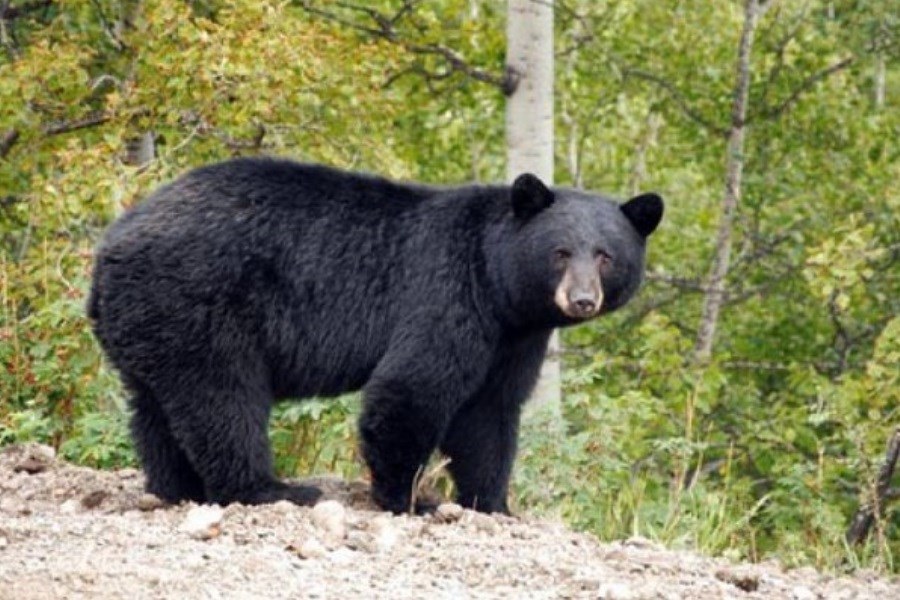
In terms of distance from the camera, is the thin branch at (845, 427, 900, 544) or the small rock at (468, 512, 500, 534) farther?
the thin branch at (845, 427, 900, 544)

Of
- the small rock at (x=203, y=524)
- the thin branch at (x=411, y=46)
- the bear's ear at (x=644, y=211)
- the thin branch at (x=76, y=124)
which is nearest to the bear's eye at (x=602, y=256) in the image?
the bear's ear at (x=644, y=211)

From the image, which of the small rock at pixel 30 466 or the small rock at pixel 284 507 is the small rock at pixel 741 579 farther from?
the small rock at pixel 30 466

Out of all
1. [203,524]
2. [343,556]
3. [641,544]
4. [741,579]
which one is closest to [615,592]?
[741,579]

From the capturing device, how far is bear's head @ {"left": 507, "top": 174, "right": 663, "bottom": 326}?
8.25m

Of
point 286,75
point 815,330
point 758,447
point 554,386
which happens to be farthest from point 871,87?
point 286,75

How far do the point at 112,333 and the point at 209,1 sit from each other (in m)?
6.90

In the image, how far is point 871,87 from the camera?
21.4 m

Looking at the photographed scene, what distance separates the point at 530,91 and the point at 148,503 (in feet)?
20.1

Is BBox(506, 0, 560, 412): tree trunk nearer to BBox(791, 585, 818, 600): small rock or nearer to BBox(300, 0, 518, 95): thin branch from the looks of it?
BBox(300, 0, 518, 95): thin branch

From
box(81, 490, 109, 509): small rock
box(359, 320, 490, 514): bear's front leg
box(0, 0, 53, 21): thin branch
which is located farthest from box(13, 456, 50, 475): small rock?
box(0, 0, 53, 21): thin branch

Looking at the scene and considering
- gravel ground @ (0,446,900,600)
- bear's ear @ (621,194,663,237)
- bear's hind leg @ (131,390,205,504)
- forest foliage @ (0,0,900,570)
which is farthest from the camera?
forest foliage @ (0,0,900,570)

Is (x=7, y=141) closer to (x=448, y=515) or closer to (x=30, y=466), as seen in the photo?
(x=30, y=466)

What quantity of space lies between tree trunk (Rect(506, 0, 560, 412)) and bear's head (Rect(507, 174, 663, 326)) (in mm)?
4821

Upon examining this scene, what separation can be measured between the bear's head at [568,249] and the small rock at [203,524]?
1.76 m
